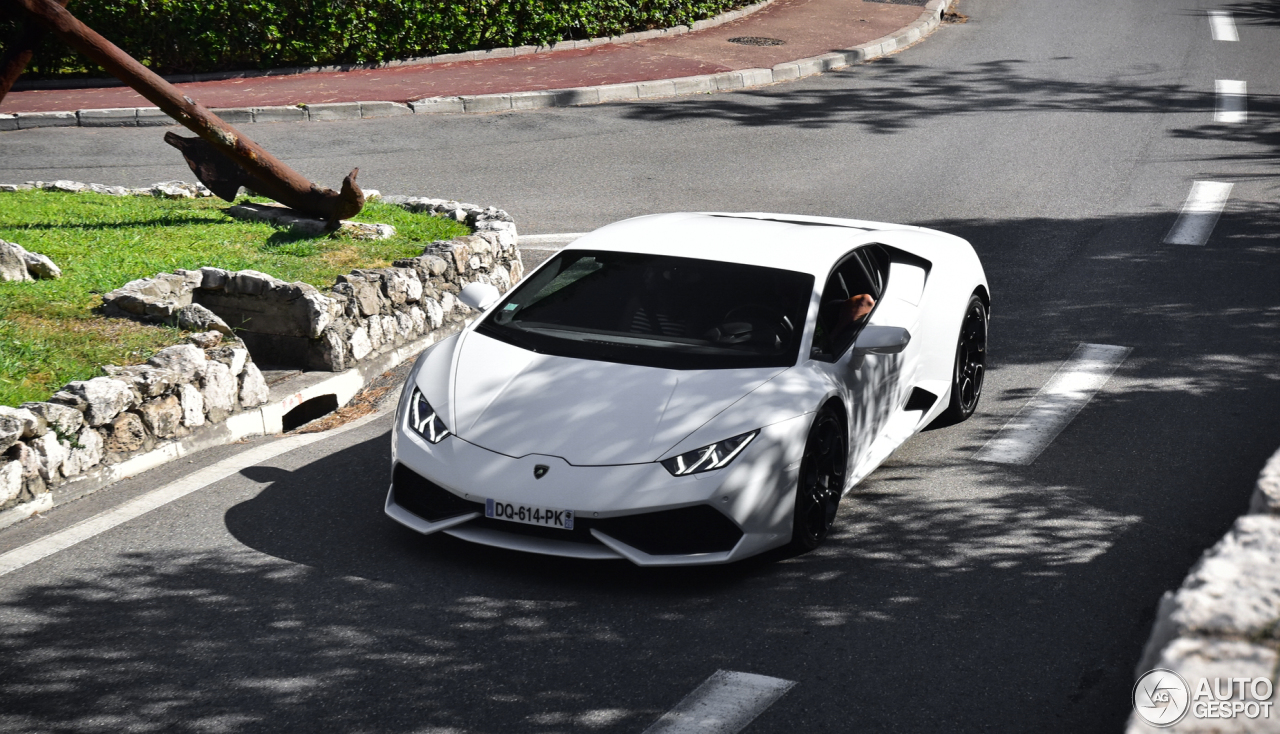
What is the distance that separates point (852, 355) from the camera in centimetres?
592

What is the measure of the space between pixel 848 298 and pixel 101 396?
3.88 meters

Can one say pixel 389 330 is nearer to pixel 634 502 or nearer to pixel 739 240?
pixel 739 240

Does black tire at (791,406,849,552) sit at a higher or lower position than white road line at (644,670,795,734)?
higher

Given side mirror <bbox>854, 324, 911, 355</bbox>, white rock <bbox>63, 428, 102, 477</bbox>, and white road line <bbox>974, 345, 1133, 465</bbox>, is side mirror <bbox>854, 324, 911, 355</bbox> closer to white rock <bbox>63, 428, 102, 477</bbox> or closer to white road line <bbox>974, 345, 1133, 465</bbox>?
white road line <bbox>974, 345, 1133, 465</bbox>

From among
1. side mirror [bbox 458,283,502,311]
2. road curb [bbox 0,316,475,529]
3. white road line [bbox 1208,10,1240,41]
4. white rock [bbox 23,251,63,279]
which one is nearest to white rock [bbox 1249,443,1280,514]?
side mirror [bbox 458,283,502,311]

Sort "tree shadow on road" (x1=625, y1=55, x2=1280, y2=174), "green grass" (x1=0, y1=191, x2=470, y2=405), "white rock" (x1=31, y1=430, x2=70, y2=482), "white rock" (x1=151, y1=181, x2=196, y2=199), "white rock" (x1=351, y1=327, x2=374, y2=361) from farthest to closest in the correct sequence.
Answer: "tree shadow on road" (x1=625, y1=55, x2=1280, y2=174) → "white rock" (x1=151, y1=181, x2=196, y2=199) → "white rock" (x1=351, y1=327, x2=374, y2=361) → "green grass" (x1=0, y1=191, x2=470, y2=405) → "white rock" (x1=31, y1=430, x2=70, y2=482)

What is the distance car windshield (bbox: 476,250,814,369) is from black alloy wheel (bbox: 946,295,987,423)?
1.55 meters

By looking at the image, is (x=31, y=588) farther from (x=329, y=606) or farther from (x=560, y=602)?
(x=560, y=602)

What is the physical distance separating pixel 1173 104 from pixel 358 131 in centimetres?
1172

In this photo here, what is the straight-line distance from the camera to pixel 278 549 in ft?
18.0

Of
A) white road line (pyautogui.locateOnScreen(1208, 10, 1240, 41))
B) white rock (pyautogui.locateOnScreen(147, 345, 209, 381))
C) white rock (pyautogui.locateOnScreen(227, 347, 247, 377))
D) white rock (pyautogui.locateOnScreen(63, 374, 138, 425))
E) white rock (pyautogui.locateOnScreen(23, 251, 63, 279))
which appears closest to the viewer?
white rock (pyautogui.locateOnScreen(63, 374, 138, 425))

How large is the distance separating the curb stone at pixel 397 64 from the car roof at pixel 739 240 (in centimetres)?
1162

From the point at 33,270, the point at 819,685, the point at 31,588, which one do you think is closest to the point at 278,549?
the point at 31,588

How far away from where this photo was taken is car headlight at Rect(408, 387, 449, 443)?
17.7 ft
